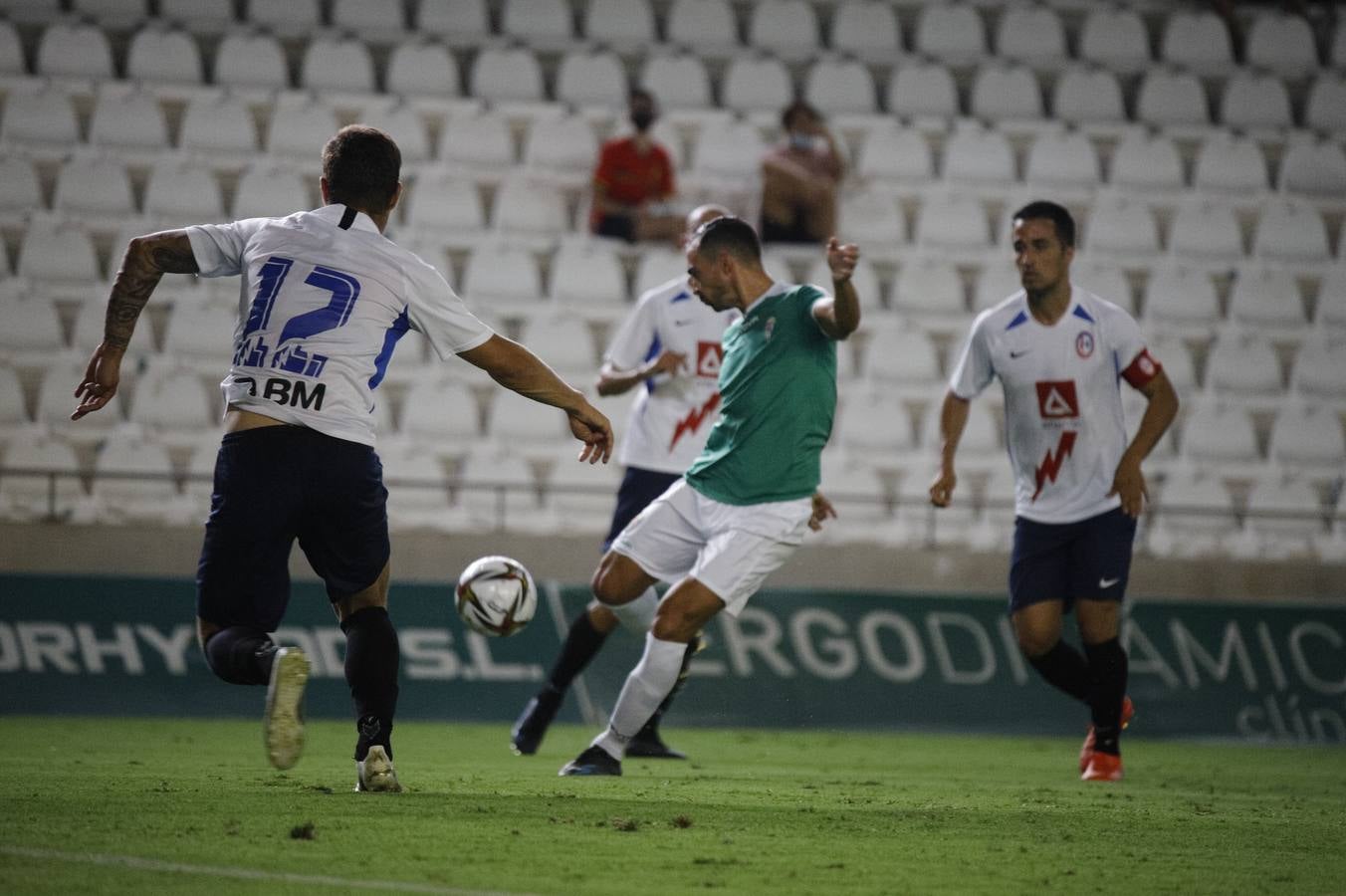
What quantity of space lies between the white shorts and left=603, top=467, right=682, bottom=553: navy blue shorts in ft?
4.84

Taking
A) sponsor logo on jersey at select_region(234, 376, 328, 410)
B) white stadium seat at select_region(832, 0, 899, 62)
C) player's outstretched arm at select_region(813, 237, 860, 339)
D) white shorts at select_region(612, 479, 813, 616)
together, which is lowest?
white shorts at select_region(612, 479, 813, 616)

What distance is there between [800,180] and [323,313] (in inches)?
345

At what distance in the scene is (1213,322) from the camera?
14.2 meters

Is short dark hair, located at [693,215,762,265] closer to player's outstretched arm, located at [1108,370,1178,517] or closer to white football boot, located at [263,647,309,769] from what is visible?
player's outstretched arm, located at [1108,370,1178,517]

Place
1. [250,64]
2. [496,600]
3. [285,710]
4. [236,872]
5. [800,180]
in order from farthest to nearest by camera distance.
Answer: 1. [250,64]
2. [800,180]
3. [496,600]
4. [285,710]
5. [236,872]

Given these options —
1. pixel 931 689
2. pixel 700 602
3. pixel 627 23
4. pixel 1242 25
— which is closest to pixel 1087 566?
pixel 700 602

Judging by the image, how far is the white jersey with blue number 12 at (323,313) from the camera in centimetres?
544

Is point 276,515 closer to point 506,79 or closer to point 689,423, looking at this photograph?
point 689,423

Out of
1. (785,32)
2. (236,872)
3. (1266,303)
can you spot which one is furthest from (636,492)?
(785,32)

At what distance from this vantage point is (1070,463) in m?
7.95

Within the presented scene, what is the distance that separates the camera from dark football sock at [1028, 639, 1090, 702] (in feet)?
Answer: 26.2

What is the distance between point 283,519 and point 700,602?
178cm

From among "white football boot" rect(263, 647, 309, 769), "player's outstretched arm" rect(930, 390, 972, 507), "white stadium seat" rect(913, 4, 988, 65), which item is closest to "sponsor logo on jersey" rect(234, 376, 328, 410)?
"white football boot" rect(263, 647, 309, 769)

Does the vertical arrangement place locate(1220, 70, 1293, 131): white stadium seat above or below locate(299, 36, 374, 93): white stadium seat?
above
